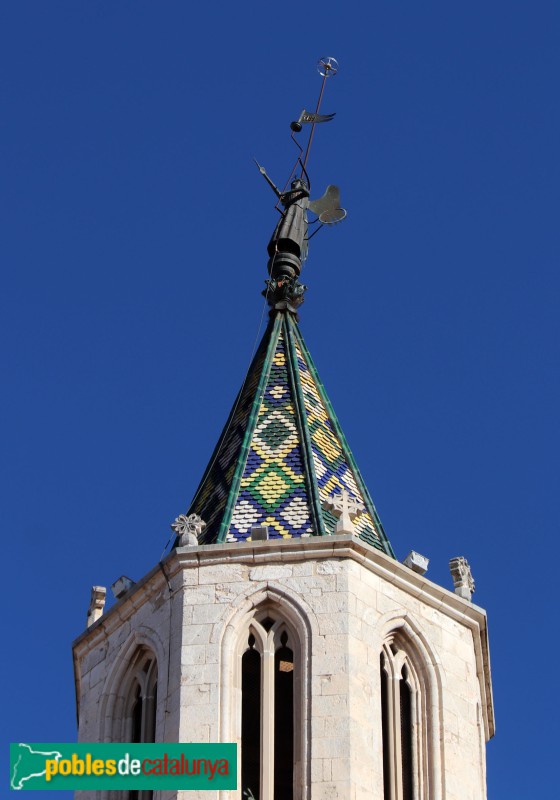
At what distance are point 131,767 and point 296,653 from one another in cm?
243

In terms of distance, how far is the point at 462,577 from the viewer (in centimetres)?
3544

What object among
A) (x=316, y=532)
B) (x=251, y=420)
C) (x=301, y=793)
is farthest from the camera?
(x=251, y=420)

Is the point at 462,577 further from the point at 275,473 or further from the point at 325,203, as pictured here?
the point at 325,203

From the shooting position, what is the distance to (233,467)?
119 ft

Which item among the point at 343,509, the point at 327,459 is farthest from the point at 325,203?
the point at 343,509

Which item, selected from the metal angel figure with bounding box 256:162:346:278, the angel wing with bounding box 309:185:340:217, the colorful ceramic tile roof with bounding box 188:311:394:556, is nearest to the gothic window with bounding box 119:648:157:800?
the colorful ceramic tile roof with bounding box 188:311:394:556

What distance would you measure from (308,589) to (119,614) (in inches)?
105

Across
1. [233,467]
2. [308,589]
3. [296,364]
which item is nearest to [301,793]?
[308,589]

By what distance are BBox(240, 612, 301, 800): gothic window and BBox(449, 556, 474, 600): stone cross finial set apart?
264 cm

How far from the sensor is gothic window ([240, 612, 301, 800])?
33.0 meters

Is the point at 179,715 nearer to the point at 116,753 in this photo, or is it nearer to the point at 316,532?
the point at 116,753

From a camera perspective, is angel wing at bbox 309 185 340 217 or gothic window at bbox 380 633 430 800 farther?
angel wing at bbox 309 185 340 217

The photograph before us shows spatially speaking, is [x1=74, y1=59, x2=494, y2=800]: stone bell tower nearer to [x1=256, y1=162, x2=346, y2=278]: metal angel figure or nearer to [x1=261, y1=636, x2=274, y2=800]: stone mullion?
[x1=261, y1=636, x2=274, y2=800]: stone mullion

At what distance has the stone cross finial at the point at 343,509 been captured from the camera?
3422 cm
